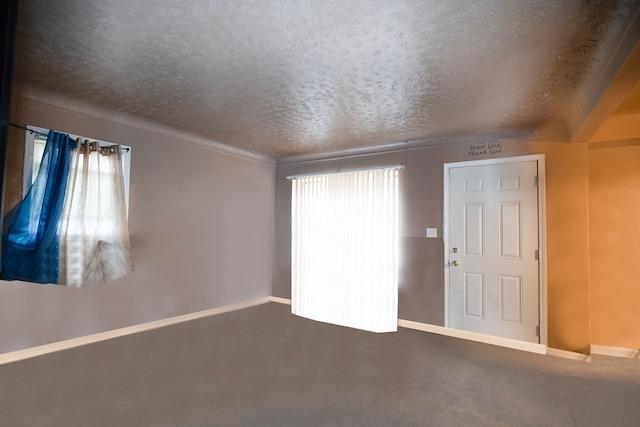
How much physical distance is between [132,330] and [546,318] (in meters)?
4.31

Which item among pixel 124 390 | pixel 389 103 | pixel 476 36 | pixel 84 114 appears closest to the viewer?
pixel 476 36

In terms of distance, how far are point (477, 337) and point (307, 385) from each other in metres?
2.15

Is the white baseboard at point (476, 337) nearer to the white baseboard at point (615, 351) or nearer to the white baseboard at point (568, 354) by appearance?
the white baseboard at point (568, 354)

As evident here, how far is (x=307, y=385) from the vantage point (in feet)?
7.91

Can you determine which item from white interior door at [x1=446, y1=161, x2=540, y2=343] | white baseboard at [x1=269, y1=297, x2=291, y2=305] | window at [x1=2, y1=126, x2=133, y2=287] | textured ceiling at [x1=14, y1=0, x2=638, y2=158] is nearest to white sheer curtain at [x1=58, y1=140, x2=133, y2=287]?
window at [x1=2, y1=126, x2=133, y2=287]

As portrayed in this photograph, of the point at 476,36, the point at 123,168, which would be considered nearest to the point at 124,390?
the point at 123,168

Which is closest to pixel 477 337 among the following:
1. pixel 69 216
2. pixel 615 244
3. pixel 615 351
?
pixel 615 351

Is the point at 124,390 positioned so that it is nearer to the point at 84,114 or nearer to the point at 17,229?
the point at 17,229

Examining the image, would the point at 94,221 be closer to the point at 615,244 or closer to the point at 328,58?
the point at 328,58

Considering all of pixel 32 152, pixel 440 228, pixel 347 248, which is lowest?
pixel 347 248

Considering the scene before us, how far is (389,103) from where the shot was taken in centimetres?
285

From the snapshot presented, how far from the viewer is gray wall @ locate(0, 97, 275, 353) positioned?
281cm

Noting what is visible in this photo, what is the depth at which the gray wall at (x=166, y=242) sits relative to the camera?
2.81 m

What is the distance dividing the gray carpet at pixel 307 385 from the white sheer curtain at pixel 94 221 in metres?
0.74
